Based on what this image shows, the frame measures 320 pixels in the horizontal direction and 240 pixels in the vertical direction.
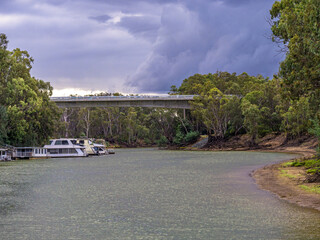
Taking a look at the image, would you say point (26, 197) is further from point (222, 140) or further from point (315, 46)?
point (222, 140)

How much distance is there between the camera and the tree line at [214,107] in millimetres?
27406

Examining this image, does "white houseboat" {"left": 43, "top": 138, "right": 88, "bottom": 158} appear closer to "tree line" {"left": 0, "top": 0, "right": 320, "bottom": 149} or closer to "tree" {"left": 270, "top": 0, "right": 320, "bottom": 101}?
"tree line" {"left": 0, "top": 0, "right": 320, "bottom": 149}

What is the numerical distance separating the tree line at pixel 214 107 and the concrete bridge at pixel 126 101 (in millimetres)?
4237

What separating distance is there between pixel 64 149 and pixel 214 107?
3752 cm

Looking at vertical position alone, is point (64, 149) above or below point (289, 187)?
above

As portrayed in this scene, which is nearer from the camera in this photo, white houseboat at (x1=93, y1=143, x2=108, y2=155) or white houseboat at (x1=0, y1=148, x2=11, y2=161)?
white houseboat at (x1=0, y1=148, x2=11, y2=161)

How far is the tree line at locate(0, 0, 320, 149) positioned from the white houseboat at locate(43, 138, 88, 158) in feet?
6.15

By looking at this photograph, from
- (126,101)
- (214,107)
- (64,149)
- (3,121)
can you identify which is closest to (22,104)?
(3,121)

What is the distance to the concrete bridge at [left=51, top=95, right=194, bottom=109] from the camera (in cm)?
9656

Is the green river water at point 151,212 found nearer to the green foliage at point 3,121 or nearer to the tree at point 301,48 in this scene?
the tree at point 301,48

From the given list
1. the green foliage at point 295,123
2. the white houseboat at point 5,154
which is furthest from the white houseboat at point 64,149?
the green foliage at point 295,123

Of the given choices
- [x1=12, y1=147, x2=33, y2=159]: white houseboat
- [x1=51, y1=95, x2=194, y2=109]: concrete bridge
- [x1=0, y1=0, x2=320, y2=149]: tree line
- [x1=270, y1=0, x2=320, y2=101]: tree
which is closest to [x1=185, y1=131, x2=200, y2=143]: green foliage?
[x1=0, y1=0, x2=320, y2=149]: tree line

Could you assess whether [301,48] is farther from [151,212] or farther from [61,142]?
[61,142]

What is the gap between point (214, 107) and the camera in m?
96.7
